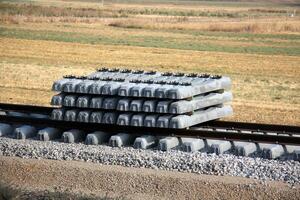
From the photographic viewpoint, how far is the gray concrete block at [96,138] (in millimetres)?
15203

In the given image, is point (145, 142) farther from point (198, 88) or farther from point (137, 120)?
point (198, 88)

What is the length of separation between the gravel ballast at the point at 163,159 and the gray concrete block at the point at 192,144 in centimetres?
19

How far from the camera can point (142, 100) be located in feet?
50.1

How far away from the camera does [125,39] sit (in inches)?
1750

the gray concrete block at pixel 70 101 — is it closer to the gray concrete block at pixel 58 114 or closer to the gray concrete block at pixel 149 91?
the gray concrete block at pixel 58 114

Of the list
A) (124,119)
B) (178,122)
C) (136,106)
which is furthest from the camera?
(124,119)

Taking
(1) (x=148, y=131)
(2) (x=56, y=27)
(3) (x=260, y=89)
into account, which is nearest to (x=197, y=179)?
(1) (x=148, y=131)

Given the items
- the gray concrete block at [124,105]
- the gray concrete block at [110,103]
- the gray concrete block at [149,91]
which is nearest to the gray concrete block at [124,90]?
the gray concrete block at [124,105]

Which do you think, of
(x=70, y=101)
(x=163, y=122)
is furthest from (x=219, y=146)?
(x=70, y=101)

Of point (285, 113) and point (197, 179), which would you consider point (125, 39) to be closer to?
point (285, 113)

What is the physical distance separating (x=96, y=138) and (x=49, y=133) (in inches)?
44.2

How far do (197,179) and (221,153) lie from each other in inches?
58.4

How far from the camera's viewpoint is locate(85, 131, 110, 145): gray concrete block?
15.2 metres

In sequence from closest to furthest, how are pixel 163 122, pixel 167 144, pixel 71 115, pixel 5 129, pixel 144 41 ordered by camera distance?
pixel 167 144 → pixel 163 122 → pixel 71 115 → pixel 5 129 → pixel 144 41
